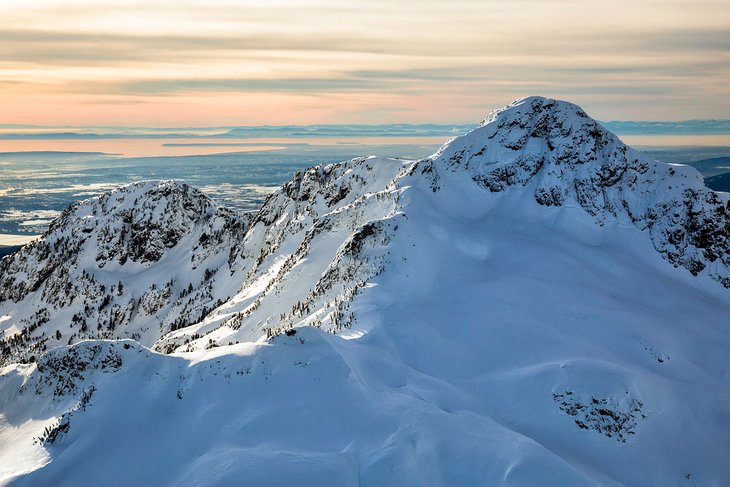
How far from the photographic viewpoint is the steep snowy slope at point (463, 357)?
2102cm

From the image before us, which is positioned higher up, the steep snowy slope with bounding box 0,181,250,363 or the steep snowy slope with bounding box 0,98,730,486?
the steep snowy slope with bounding box 0,98,730,486

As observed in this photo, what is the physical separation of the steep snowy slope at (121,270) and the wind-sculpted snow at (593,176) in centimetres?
5380

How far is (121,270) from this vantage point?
417 ft

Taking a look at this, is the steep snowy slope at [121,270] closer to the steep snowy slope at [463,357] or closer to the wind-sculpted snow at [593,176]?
the steep snowy slope at [463,357]

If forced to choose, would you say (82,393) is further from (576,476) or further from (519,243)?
(519,243)

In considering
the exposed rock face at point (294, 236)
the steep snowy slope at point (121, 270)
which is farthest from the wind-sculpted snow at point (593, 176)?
the steep snowy slope at point (121, 270)

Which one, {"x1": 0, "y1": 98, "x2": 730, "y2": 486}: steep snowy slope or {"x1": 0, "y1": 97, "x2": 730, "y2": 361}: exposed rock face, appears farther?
{"x1": 0, "y1": 97, "x2": 730, "y2": 361}: exposed rock face

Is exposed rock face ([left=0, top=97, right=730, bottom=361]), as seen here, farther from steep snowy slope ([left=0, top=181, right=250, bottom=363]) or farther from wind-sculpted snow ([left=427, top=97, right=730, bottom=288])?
steep snowy slope ([left=0, top=181, right=250, bottom=363])

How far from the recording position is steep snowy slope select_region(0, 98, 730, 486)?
21016 millimetres

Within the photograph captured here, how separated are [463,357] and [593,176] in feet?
118

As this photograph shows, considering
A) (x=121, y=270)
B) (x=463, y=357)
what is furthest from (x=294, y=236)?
(x=121, y=270)

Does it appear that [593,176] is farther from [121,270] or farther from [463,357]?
[121,270]

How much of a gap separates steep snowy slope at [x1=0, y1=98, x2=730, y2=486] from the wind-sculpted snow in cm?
22

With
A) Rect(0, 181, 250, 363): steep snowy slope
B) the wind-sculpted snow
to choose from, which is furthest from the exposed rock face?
Rect(0, 181, 250, 363): steep snowy slope
